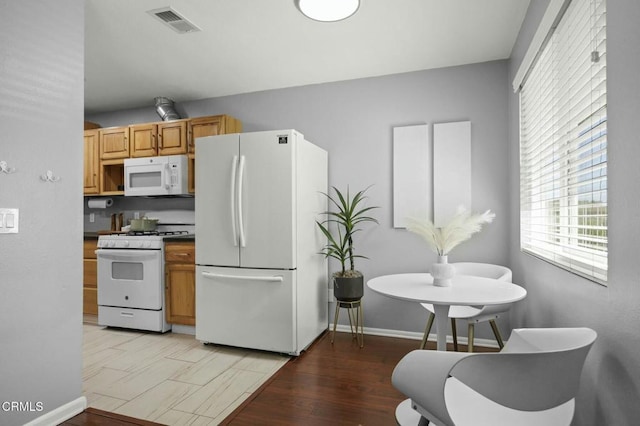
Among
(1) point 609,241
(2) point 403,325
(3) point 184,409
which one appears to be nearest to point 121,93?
(3) point 184,409

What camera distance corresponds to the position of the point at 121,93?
3994 mm

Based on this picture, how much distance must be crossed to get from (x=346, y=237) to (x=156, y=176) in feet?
7.17

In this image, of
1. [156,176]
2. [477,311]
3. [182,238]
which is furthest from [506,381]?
[156,176]

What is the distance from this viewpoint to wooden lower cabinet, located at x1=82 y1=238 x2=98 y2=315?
3.92m

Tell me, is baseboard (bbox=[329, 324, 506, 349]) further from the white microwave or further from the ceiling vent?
the ceiling vent

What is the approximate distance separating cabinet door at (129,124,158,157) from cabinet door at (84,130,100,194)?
0.55 meters

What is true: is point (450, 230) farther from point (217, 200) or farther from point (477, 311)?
point (217, 200)

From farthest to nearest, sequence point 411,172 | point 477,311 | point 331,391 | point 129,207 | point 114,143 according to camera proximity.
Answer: point 129,207, point 114,143, point 411,172, point 477,311, point 331,391

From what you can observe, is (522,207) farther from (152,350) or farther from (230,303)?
(152,350)

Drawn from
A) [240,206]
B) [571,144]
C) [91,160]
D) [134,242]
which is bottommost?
[134,242]

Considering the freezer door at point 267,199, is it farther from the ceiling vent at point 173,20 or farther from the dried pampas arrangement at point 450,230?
the dried pampas arrangement at point 450,230

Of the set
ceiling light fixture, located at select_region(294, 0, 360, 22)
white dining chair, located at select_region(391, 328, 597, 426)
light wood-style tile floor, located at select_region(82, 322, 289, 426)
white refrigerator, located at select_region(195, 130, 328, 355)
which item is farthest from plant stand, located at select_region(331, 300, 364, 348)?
ceiling light fixture, located at select_region(294, 0, 360, 22)

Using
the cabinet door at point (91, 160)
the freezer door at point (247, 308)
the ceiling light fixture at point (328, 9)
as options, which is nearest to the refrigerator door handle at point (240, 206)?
the freezer door at point (247, 308)

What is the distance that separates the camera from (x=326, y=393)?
2.34m
